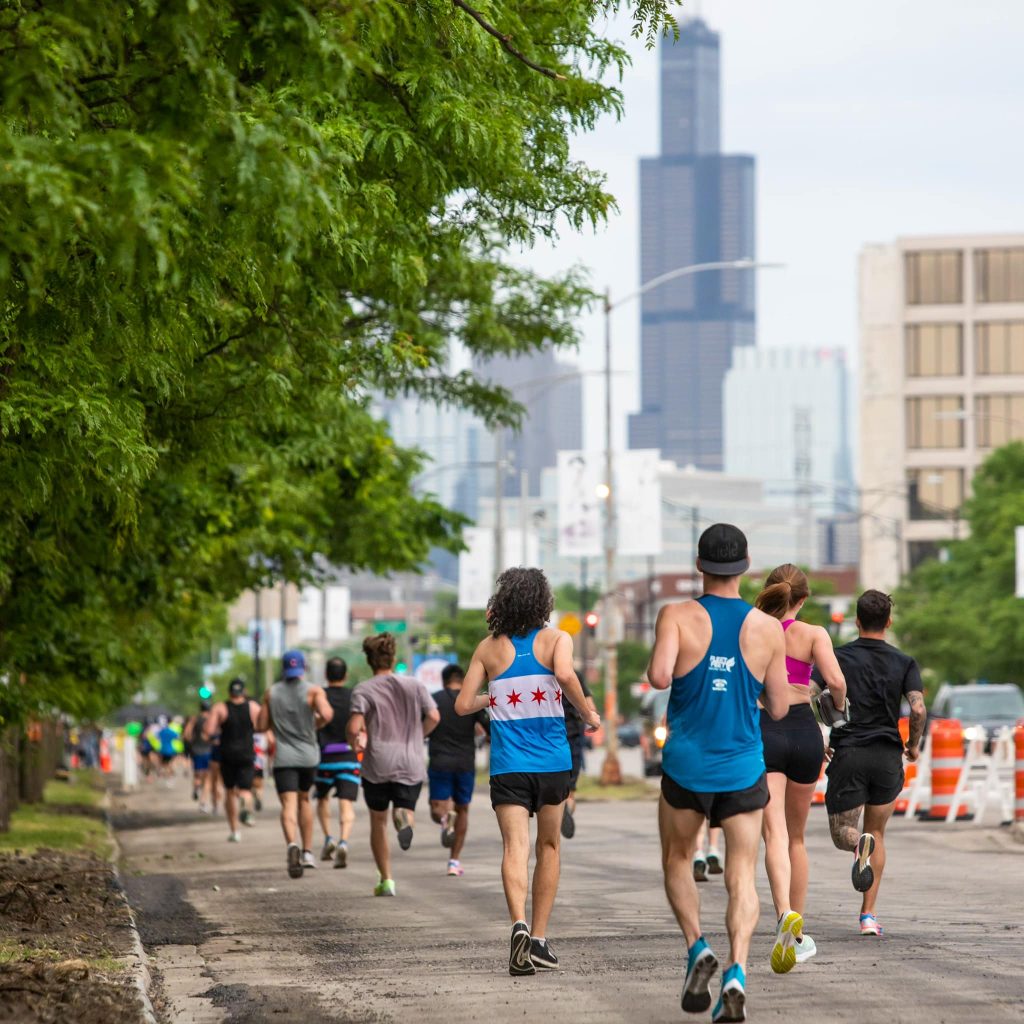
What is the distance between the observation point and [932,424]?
4387 inches

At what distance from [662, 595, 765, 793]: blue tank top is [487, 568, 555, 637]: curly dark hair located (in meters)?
1.90

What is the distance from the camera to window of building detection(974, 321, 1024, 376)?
11062 cm

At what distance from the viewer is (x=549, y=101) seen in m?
12.8

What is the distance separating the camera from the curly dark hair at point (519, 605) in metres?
10.1

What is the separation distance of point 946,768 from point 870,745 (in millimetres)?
14168

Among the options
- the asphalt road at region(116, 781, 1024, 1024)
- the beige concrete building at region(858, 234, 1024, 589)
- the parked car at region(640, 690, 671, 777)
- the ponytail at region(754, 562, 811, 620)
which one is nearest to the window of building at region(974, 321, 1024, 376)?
the beige concrete building at region(858, 234, 1024, 589)

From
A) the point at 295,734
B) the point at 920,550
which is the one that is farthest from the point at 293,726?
the point at 920,550

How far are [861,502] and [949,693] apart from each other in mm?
83347

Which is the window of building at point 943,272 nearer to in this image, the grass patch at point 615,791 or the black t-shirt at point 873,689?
the grass patch at point 615,791

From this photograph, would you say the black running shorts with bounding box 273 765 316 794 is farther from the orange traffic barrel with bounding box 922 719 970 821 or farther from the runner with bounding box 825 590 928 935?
the orange traffic barrel with bounding box 922 719 970 821

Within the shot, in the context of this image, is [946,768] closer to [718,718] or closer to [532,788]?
[532,788]

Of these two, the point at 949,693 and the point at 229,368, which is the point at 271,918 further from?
the point at 949,693

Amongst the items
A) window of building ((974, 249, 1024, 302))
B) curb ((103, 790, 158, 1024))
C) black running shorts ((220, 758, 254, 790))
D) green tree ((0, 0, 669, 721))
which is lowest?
black running shorts ((220, 758, 254, 790))

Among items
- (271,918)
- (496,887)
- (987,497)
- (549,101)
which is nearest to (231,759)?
(496,887)
